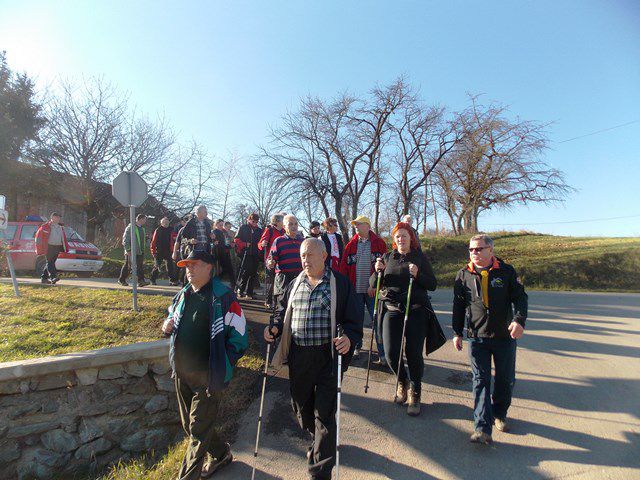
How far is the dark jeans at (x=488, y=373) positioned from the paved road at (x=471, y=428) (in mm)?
276

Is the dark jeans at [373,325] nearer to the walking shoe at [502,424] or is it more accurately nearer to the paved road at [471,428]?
the paved road at [471,428]

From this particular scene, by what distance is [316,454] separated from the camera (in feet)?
9.09

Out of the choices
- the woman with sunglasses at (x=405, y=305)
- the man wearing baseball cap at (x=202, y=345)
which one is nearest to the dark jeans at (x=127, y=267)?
the man wearing baseball cap at (x=202, y=345)

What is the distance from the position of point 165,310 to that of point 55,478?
2774 mm

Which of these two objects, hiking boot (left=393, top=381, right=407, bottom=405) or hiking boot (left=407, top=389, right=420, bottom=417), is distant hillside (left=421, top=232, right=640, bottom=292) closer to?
hiking boot (left=393, top=381, right=407, bottom=405)

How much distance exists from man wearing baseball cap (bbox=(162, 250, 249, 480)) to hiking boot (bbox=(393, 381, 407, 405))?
79.2 inches

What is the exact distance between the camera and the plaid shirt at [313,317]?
2900 millimetres

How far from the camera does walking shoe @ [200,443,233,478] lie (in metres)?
3.08

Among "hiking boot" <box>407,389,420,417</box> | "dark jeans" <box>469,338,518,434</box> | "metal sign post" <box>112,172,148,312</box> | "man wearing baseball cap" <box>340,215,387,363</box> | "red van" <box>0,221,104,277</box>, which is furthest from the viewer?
"red van" <box>0,221,104,277</box>

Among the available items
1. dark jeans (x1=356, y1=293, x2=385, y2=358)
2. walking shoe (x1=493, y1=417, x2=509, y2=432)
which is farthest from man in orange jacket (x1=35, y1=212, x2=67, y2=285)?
walking shoe (x1=493, y1=417, x2=509, y2=432)

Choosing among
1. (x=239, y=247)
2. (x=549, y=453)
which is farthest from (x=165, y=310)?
(x=549, y=453)

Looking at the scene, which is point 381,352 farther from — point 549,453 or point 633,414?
point 633,414

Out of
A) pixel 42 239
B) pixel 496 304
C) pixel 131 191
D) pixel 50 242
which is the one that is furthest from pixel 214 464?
pixel 42 239

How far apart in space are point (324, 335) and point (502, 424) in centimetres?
209
